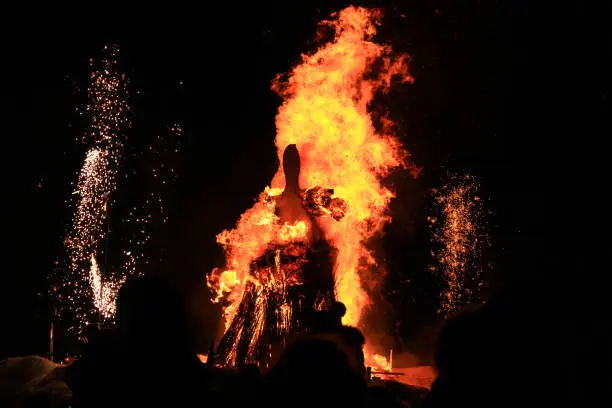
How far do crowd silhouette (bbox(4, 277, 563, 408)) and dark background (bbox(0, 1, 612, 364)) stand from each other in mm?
10483

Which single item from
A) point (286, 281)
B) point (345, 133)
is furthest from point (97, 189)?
point (286, 281)

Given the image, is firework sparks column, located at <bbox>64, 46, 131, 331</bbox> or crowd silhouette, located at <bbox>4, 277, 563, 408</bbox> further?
firework sparks column, located at <bbox>64, 46, 131, 331</bbox>

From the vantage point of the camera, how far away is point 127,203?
593 inches

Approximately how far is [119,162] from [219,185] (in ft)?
10.0

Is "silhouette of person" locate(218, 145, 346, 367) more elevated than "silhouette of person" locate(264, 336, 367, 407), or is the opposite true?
"silhouette of person" locate(218, 145, 346, 367)

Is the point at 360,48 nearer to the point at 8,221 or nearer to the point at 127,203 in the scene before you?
the point at 127,203

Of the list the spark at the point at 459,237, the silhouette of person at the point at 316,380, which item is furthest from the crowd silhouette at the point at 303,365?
the spark at the point at 459,237

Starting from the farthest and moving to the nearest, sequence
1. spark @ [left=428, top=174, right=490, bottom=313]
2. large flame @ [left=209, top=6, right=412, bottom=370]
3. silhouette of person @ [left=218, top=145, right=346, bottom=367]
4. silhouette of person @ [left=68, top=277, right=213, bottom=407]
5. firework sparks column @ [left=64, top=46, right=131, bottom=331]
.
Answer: spark @ [left=428, top=174, right=490, bottom=313]
firework sparks column @ [left=64, top=46, right=131, bottom=331]
large flame @ [left=209, top=6, right=412, bottom=370]
silhouette of person @ [left=218, top=145, right=346, bottom=367]
silhouette of person @ [left=68, top=277, right=213, bottom=407]

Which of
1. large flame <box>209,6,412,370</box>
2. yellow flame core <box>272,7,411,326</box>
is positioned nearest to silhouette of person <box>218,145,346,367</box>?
large flame <box>209,6,412,370</box>

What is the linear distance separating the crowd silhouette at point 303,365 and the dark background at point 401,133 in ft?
34.4

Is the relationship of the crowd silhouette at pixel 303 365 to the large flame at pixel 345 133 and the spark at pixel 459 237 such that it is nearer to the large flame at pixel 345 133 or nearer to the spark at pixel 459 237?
the large flame at pixel 345 133

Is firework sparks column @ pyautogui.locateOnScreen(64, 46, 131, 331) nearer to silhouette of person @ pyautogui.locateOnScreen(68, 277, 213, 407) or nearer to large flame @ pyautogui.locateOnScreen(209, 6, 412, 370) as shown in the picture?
large flame @ pyautogui.locateOnScreen(209, 6, 412, 370)

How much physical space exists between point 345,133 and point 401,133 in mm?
2854

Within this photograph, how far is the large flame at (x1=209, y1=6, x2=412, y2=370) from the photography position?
10.6 m
